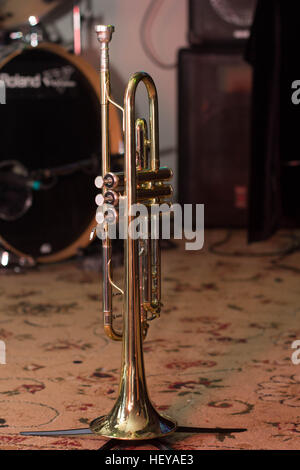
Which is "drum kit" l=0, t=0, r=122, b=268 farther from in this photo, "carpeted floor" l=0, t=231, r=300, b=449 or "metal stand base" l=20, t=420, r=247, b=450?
"metal stand base" l=20, t=420, r=247, b=450

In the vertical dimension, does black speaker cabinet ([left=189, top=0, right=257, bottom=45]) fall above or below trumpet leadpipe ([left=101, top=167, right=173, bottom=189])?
above

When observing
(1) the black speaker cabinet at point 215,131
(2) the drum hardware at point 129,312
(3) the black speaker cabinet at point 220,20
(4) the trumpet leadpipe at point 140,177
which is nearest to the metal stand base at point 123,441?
(2) the drum hardware at point 129,312

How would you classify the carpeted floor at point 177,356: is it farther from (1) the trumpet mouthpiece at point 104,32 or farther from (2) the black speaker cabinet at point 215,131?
(2) the black speaker cabinet at point 215,131

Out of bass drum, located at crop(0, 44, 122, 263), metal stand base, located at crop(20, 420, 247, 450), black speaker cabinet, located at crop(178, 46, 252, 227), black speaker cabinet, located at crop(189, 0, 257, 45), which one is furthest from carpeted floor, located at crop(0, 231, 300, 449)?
black speaker cabinet, located at crop(189, 0, 257, 45)

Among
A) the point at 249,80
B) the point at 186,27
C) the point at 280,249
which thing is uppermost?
the point at 186,27

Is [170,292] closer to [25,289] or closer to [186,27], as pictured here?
[25,289]

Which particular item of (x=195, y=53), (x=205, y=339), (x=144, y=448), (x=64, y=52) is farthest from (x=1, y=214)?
(x=144, y=448)

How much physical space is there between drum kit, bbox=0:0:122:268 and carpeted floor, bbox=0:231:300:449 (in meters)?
0.12

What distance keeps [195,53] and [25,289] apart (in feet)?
4.82

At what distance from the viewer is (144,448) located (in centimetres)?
118

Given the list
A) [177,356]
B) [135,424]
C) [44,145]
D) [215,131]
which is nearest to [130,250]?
[135,424]

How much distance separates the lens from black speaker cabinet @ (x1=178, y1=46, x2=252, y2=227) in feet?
10.8

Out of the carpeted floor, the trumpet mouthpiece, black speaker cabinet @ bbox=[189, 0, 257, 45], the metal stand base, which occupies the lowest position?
the carpeted floor

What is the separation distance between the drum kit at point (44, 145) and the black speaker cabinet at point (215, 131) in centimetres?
74
